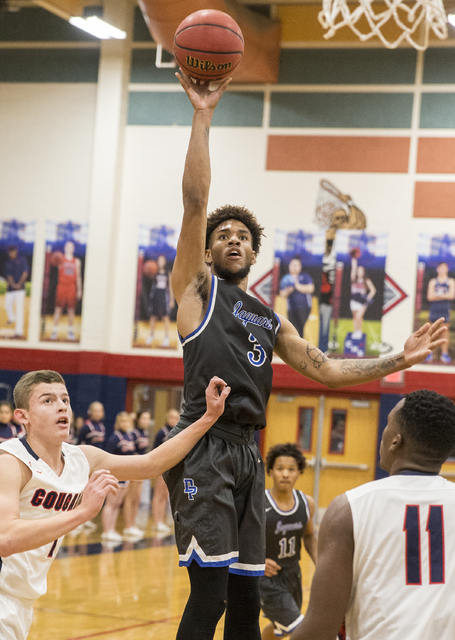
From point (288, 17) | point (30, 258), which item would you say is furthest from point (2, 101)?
point (288, 17)

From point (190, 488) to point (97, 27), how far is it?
1247cm

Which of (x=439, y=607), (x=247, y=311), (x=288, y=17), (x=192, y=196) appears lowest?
(x=439, y=607)

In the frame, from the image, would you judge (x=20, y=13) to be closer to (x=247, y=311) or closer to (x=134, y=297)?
(x=134, y=297)

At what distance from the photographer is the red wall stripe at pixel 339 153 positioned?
46.5 feet

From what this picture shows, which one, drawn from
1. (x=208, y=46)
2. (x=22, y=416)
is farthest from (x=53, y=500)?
(x=208, y=46)

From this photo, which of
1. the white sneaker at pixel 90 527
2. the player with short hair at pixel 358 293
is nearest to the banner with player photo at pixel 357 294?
the player with short hair at pixel 358 293

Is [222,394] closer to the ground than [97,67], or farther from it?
closer to the ground

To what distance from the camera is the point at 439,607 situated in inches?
88.9

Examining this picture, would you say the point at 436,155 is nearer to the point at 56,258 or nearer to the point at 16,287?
the point at 56,258

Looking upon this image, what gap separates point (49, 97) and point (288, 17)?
476 cm

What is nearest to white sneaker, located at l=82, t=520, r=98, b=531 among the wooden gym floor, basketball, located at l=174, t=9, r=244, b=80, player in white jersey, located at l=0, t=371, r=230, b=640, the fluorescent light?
the wooden gym floor

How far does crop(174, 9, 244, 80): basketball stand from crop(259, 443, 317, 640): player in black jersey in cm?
314

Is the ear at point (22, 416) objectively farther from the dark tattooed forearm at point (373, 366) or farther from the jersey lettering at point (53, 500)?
the dark tattooed forearm at point (373, 366)

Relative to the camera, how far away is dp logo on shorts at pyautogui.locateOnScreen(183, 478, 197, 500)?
3.20 m
